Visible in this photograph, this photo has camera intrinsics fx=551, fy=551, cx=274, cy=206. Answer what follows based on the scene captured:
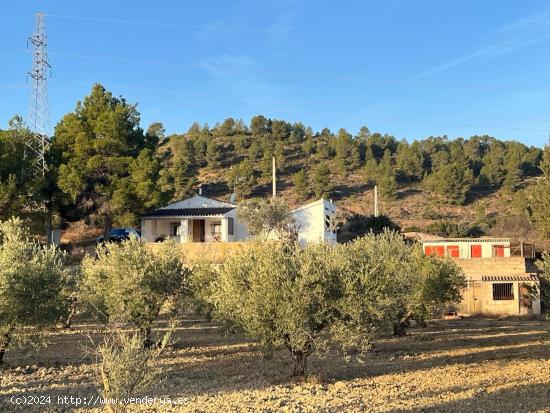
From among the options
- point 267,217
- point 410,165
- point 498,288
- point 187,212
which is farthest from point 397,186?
point 498,288

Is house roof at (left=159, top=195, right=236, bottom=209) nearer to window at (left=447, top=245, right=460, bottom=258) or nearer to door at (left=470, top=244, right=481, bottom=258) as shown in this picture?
window at (left=447, top=245, right=460, bottom=258)

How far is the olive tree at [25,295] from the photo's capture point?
44.3ft

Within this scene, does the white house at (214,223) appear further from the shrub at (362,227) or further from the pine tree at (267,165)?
the pine tree at (267,165)

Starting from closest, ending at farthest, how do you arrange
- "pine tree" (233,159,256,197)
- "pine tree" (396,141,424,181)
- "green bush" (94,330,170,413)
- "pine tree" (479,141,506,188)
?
"green bush" (94,330,170,413) → "pine tree" (233,159,256,197) → "pine tree" (479,141,506,188) → "pine tree" (396,141,424,181)

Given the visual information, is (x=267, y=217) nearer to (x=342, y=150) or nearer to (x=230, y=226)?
(x=230, y=226)

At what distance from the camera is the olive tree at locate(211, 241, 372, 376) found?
39.9 feet

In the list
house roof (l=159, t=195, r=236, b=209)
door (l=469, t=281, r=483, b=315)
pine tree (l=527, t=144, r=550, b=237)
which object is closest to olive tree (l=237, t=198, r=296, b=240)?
house roof (l=159, t=195, r=236, b=209)

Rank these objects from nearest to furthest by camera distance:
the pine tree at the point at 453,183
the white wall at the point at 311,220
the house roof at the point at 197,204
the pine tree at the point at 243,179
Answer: the white wall at the point at 311,220 < the house roof at the point at 197,204 < the pine tree at the point at 243,179 < the pine tree at the point at 453,183

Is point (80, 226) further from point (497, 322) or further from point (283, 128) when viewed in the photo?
point (283, 128)

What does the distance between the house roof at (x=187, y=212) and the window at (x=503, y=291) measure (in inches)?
808

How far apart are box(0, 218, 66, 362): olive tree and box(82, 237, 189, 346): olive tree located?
67.8 inches

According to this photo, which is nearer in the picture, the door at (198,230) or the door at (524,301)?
the door at (524,301)

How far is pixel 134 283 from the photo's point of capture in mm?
16062

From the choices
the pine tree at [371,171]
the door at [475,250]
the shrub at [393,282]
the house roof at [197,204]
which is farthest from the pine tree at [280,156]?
the shrub at [393,282]
